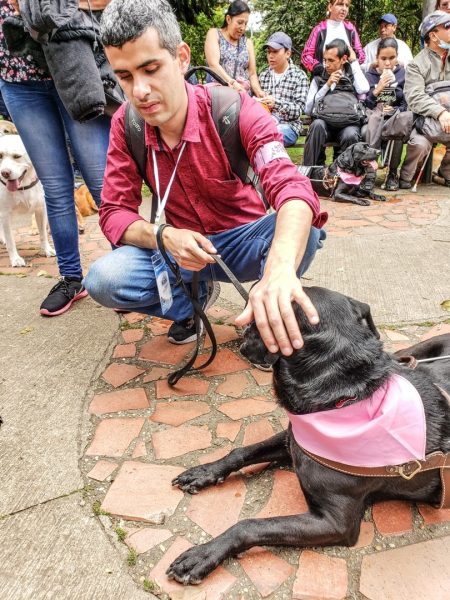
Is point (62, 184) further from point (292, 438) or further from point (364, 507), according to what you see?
point (364, 507)

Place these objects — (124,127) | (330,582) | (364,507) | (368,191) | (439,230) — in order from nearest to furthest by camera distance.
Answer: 1. (330,582)
2. (364,507)
3. (124,127)
4. (439,230)
5. (368,191)

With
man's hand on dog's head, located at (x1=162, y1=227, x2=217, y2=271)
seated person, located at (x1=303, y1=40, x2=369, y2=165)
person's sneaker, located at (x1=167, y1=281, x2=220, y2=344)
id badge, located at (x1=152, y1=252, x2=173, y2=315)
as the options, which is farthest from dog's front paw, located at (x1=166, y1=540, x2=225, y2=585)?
seated person, located at (x1=303, y1=40, x2=369, y2=165)

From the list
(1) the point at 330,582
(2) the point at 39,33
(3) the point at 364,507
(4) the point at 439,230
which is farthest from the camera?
(4) the point at 439,230

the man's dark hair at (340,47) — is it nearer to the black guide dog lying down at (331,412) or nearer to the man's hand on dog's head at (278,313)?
the black guide dog lying down at (331,412)

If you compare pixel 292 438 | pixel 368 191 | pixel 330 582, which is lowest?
pixel 368 191

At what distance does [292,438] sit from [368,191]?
5.07m

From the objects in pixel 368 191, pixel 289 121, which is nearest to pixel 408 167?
pixel 368 191

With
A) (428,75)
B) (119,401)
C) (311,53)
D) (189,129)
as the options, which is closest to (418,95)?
(428,75)

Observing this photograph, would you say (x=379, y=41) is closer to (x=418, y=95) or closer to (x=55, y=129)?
(x=418, y=95)

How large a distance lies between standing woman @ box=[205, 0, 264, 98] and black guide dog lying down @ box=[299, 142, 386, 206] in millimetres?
1687

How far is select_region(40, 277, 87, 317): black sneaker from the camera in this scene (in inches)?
132

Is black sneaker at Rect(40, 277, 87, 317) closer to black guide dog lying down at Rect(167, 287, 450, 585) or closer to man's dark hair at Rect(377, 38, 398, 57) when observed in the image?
black guide dog lying down at Rect(167, 287, 450, 585)

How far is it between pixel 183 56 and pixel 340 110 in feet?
15.5

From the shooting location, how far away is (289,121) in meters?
7.22
